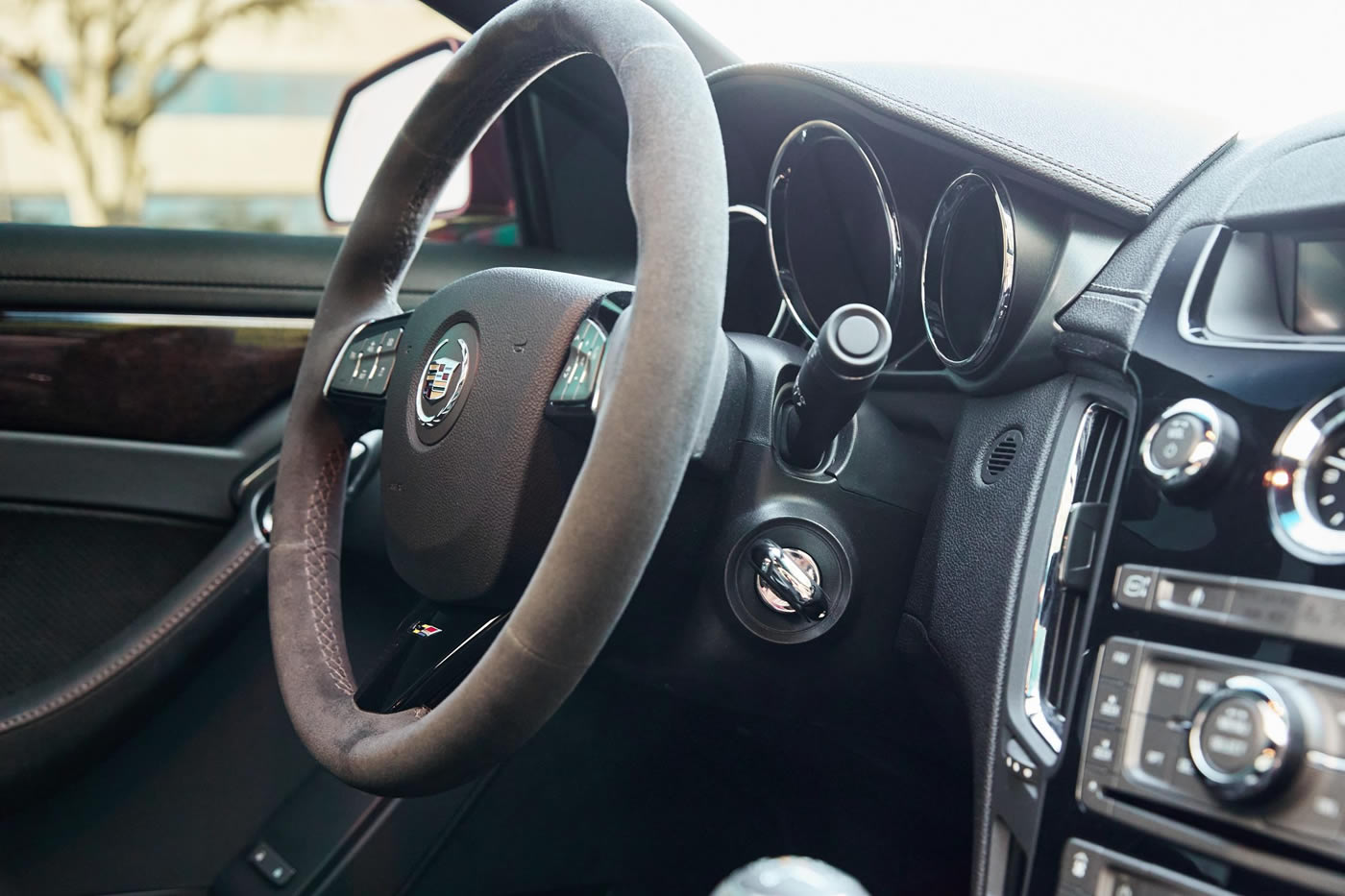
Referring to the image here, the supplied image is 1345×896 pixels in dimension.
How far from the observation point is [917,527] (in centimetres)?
108

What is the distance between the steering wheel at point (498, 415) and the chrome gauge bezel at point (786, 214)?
11.7 inches

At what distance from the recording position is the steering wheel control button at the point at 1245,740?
0.61m

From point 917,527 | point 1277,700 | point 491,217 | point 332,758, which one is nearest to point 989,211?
point 917,527

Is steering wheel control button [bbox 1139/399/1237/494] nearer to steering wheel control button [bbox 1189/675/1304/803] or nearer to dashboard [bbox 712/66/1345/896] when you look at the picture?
dashboard [bbox 712/66/1345/896]

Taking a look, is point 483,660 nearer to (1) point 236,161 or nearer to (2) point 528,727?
(2) point 528,727

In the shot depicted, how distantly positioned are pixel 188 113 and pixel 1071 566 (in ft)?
5.30

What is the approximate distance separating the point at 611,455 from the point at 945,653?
1.57ft

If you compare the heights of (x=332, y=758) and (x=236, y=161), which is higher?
(x=236, y=161)

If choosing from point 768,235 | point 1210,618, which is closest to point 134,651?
point 768,235

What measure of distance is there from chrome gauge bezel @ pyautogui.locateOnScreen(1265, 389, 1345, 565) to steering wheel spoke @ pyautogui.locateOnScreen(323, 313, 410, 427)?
686 mm

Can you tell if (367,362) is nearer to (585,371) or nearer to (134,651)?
(585,371)

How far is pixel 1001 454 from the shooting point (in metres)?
0.96

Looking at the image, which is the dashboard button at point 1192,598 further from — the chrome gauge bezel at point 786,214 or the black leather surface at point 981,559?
the chrome gauge bezel at point 786,214

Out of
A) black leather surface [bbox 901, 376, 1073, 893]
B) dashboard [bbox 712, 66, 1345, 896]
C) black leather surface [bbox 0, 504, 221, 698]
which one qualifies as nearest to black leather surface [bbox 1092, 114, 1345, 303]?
dashboard [bbox 712, 66, 1345, 896]
